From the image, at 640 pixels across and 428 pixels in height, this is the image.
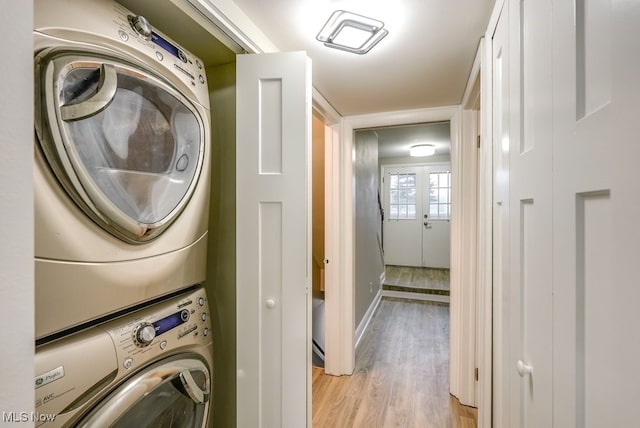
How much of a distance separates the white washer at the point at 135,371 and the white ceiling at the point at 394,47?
1.16 m

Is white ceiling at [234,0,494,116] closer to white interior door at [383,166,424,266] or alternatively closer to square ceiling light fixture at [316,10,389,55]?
square ceiling light fixture at [316,10,389,55]

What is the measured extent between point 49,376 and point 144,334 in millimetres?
217

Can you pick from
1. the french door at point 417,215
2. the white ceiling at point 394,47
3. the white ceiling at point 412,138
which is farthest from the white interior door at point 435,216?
the white ceiling at point 394,47

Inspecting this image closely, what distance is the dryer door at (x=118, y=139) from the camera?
1.94 ft

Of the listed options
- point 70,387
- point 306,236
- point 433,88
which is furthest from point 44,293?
point 433,88

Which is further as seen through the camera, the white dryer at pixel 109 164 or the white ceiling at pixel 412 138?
the white ceiling at pixel 412 138

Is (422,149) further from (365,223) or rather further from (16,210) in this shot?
(16,210)

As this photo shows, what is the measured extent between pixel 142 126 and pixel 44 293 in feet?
1.61

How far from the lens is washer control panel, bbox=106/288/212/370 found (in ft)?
2.43

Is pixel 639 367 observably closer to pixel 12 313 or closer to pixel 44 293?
pixel 12 313

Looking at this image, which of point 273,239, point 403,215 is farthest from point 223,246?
point 403,215

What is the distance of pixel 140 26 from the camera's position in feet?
2.66

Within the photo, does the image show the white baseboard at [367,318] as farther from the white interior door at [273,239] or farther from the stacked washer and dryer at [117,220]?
the stacked washer and dryer at [117,220]

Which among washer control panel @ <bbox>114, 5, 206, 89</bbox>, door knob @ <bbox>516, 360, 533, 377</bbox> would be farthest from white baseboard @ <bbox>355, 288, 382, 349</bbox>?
washer control panel @ <bbox>114, 5, 206, 89</bbox>
